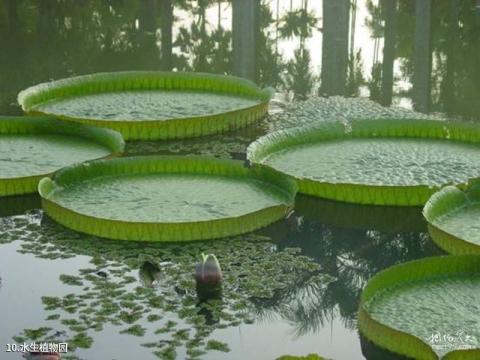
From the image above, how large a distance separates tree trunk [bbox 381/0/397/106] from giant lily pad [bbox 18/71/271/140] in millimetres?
1579

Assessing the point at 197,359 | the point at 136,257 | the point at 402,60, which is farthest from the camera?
the point at 402,60

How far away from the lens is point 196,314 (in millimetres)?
5078

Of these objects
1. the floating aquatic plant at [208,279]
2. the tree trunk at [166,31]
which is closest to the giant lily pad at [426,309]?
the floating aquatic plant at [208,279]

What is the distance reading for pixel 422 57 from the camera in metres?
11.4

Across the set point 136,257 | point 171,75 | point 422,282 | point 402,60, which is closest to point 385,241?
point 422,282

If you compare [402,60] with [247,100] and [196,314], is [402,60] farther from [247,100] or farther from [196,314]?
[196,314]

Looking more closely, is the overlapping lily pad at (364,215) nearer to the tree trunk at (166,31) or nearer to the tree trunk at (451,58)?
the tree trunk at (451,58)

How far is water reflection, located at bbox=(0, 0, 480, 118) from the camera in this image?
10.5m

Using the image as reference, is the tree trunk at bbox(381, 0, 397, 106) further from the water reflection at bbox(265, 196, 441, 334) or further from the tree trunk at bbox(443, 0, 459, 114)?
the water reflection at bbox(265, 196, 441, 334)

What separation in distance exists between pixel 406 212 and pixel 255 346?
6.90 ft

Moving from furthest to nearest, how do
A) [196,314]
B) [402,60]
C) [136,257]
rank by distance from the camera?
[402,60]
[136,257]
[196,314]

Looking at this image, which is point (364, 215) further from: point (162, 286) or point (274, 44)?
point (274, 44)

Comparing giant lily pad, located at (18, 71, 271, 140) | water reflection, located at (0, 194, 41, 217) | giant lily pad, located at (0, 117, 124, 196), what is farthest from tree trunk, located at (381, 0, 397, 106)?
water reflection, located at (0, 194, 41, 217)

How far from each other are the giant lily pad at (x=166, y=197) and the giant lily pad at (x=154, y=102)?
1.18 m
